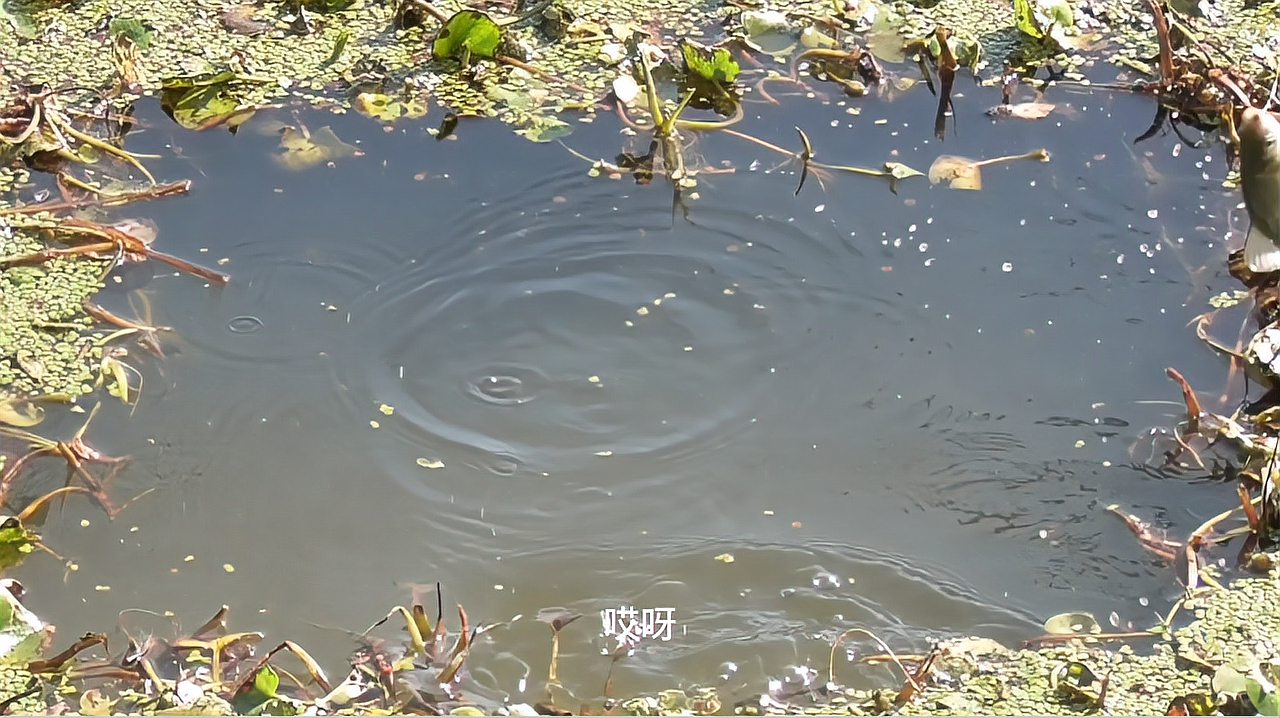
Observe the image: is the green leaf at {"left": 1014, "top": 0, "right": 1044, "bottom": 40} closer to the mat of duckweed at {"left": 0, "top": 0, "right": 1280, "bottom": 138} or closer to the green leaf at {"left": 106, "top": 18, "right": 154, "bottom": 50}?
the mat of duckweed at {"left": 0, "top": 0, "right": 1280, "bottom": 138}

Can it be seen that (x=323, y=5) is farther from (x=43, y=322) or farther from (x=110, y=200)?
(x=43, y=322)

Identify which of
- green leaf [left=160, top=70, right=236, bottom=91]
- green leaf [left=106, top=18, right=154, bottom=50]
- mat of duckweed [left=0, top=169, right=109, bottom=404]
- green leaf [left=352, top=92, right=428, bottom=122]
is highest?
green leaf [left=106, top=18, right=154, bottom=50]

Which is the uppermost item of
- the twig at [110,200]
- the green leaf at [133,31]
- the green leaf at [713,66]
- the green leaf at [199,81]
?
the green leaf at [713,66]

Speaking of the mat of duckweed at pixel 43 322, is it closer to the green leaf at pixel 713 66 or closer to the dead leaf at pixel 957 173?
the green leaf at pixel 713 66

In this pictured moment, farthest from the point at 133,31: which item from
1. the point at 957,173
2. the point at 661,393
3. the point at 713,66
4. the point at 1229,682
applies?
the point at 1229,682

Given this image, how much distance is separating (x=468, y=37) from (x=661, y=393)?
1.20 m

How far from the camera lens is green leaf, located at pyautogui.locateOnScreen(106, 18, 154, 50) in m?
3.11

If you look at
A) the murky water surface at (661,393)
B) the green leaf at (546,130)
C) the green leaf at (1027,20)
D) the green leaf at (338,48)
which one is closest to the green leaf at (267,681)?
the murky water surface at (661,393)

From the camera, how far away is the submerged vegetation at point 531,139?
191 cm

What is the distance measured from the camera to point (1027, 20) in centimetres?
320

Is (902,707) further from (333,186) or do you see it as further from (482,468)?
(333,186)

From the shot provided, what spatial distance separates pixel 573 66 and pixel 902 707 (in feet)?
5.97

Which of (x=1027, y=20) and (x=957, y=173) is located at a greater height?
(x=1027, y=20)

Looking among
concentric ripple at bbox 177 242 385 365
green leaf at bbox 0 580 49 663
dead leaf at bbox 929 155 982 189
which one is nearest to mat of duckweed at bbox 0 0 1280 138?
dead leaf at bbox 929 155 982 189
